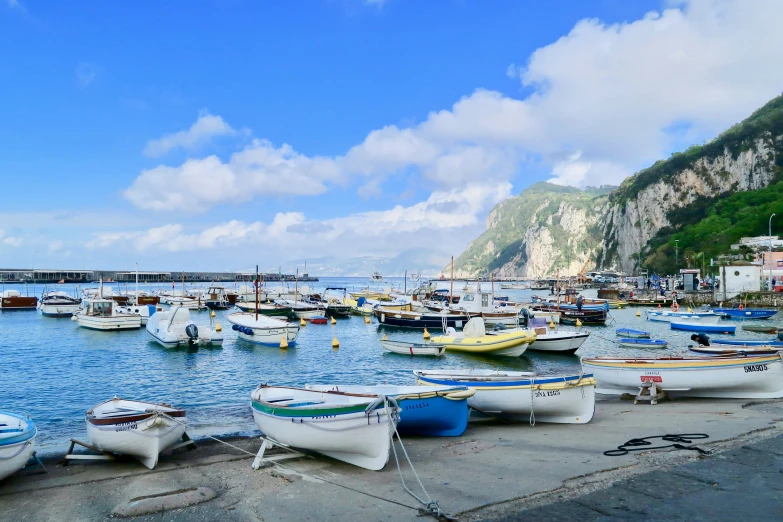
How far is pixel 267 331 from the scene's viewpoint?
37.9 m

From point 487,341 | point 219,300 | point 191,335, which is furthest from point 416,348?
point 219,300

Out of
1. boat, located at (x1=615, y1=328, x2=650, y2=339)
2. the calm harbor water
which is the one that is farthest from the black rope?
boat, located at (x1=615, y1=328, x2=650, y2=339)

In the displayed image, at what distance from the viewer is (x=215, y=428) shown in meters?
16.6

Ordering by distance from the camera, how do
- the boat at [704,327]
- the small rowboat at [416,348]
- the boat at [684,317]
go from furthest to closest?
the boat at [684,317]
the boat at [704,327]
the small rowboat at [416,348]

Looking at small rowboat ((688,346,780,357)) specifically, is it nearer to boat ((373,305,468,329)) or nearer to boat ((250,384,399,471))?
boat ((250,384,399,471))

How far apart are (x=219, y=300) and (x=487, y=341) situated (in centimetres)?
5576

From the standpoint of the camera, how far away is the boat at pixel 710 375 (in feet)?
56.6

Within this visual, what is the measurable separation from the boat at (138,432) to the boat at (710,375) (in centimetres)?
1431

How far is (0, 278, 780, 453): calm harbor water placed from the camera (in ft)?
64.1

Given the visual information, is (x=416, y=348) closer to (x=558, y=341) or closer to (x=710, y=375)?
(x=558, y=341)

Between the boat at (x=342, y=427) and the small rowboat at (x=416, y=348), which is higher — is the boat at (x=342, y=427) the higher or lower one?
the higher one

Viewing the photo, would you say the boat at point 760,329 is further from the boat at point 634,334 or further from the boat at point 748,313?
the boat at point 748,313

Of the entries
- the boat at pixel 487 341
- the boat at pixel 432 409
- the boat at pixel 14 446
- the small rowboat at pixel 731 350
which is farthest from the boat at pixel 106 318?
the small rowboat at pixel 731 350

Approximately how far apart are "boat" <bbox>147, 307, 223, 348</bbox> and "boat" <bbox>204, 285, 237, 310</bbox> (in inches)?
1431
